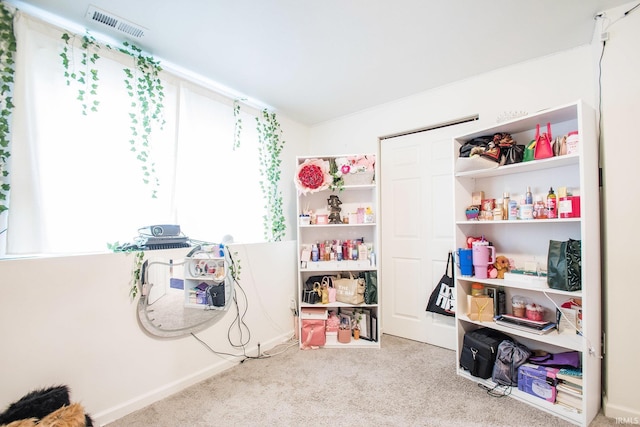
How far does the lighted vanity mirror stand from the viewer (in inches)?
76.3

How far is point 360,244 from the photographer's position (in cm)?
294

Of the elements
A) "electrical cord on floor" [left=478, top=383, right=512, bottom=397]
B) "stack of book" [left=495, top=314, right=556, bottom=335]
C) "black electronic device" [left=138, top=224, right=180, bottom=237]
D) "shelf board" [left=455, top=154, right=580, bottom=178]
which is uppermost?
"shelf board" [left=455, top=154, right=580, bottom=178]

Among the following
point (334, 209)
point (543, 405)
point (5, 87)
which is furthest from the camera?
point (334, 209)

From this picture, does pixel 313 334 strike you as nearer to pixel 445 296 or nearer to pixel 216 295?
pixel 216 295

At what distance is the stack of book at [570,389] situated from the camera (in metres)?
1.67

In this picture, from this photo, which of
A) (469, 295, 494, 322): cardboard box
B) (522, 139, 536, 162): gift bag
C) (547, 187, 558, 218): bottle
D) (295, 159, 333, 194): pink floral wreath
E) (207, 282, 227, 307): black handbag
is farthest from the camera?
(295, 159, 333, 194): pink floral wreath

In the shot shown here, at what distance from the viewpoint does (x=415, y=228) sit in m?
2.89

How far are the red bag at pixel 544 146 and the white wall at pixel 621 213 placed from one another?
11.0 inches

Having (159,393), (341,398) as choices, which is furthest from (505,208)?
(159,393)

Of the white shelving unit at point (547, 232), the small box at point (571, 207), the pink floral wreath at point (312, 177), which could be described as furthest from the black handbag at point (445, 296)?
the pink floral wreath at point (312, 177)

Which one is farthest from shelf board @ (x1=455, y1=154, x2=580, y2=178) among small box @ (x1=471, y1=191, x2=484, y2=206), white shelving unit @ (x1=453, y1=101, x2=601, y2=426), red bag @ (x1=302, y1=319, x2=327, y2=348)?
red bag @ (x1=302, y1=319, x2=327, y2=348)

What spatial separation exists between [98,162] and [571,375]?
11.3 ft

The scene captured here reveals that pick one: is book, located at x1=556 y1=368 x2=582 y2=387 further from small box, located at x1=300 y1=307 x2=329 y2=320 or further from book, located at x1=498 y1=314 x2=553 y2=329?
small box, located at x1=300 y1=307 x2=329 y2=320

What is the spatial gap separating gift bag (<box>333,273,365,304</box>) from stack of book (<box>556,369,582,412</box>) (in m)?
1.56
